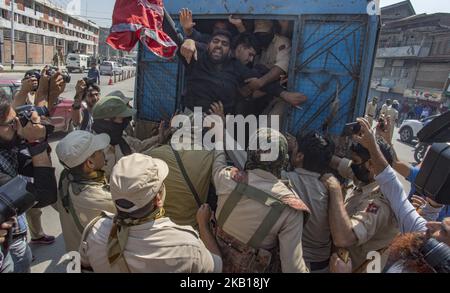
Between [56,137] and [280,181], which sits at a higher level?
[280,181]

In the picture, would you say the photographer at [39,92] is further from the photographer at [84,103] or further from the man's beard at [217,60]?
the man's beard at [217,60]

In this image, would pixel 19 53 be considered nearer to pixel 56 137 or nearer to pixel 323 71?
pixel 56 137

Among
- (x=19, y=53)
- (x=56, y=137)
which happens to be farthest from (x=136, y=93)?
(x=19, y=53)

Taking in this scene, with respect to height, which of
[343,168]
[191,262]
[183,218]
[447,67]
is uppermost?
[447,67]

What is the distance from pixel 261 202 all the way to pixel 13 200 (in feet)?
3.95

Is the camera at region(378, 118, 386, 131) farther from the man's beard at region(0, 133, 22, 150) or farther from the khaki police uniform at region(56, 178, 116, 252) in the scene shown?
the man's beard at region(0, 133, 22, 150)

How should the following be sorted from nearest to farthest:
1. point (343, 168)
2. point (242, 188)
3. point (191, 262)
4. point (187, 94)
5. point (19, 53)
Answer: point (191, 262) → point (242, 188) → point (343, 168) → point (187, 94) → point (19, 53)

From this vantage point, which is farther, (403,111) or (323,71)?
(403,111)

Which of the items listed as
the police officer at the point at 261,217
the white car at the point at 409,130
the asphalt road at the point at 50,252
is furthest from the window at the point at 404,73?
the police officer at the point at 261,217

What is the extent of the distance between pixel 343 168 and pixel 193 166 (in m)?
1.30

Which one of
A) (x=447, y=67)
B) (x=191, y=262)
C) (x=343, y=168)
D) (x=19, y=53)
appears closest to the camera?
(x=191, y=262)

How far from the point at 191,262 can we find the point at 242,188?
50 centimetres

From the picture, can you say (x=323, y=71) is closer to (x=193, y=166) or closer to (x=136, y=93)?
(x=193, y=166)
